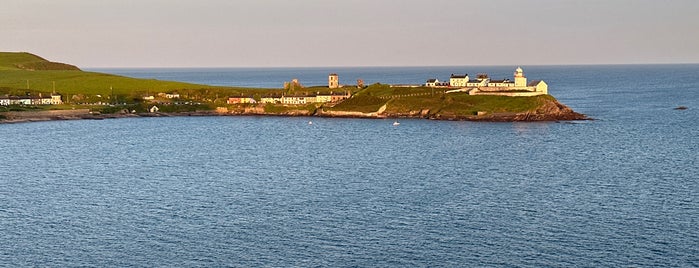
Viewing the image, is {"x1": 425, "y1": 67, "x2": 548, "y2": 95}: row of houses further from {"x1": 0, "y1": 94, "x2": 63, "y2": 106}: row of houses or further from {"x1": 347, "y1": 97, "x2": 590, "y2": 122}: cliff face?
{"x1": 0, "y1": 94, "x2": 63, "y2": 106}: row of houses

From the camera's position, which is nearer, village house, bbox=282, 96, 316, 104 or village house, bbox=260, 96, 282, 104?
village house, bbox=282, 96, 316, 104

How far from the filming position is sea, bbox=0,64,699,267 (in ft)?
186

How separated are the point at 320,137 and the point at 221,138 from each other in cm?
1465

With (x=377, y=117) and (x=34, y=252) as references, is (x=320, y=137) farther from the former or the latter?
(x=34, y=252)

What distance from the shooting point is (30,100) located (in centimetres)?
17912

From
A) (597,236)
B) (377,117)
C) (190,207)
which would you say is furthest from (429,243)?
(377,117)

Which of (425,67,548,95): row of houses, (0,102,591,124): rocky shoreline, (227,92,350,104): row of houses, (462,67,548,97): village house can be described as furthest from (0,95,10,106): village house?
(462,67,548,97): village house

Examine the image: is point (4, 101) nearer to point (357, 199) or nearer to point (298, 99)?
point (298, 99)

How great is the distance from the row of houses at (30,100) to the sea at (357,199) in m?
49.4

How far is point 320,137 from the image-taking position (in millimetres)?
128125

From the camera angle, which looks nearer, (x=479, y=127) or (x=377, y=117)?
(x=479, y=127)

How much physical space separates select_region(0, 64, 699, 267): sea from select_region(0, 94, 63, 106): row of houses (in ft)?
162

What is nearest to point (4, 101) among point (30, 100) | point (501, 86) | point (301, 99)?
point (30, 100)

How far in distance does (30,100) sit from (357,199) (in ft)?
411
